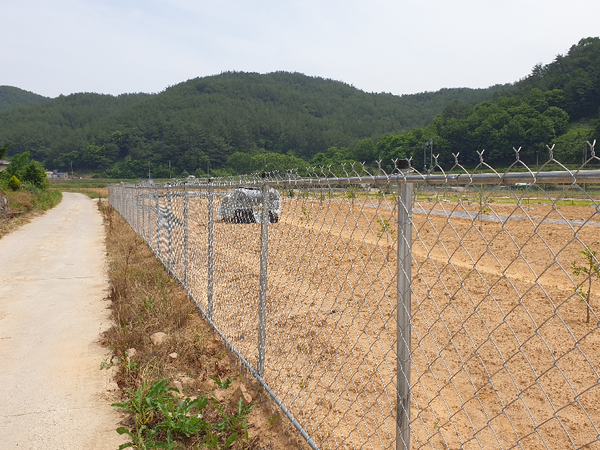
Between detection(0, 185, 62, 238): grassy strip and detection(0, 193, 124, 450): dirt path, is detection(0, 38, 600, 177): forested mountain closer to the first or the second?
detection(0, 185, 62, 238): grassy strip

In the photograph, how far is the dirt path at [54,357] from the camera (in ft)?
11.0

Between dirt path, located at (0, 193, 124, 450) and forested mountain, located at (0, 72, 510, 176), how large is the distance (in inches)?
3704

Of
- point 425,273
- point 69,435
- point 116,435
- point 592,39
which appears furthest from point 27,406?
point 592,39

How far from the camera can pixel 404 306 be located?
76.0 inches

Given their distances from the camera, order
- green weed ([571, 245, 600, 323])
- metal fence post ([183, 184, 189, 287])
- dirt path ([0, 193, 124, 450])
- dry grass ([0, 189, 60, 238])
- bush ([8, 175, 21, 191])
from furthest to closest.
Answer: bush ([8, 175, 21, 191])
dry grass ([0, 189, 60, 238])
metal fence post ([183, 184, 189, 287])
dirt path ([0, 193, 124, 450])
green weed ([571, 245, 600, 323])

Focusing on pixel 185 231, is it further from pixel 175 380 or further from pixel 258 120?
pixel 258 120

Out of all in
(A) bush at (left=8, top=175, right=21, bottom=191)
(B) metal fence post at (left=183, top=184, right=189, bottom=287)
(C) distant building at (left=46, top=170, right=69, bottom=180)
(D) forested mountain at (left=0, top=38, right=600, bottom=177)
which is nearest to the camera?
(B) metal fence post at (left=183, top=184, right=189, bottom=287)

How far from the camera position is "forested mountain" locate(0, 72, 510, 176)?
112 metres

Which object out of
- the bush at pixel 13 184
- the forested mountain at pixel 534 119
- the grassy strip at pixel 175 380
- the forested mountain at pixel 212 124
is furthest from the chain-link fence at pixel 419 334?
the forested mountain at pixel 212 124

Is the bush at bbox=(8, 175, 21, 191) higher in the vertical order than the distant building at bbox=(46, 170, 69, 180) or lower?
higher

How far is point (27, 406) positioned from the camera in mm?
3723

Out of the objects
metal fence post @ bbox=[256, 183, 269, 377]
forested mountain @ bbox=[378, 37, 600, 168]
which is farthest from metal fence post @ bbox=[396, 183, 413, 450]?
forested mountain @ bbox=[378, 37, 600, 168]

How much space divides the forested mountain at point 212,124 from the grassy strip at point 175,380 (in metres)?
97.1

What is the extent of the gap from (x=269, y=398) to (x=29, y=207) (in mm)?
25528
